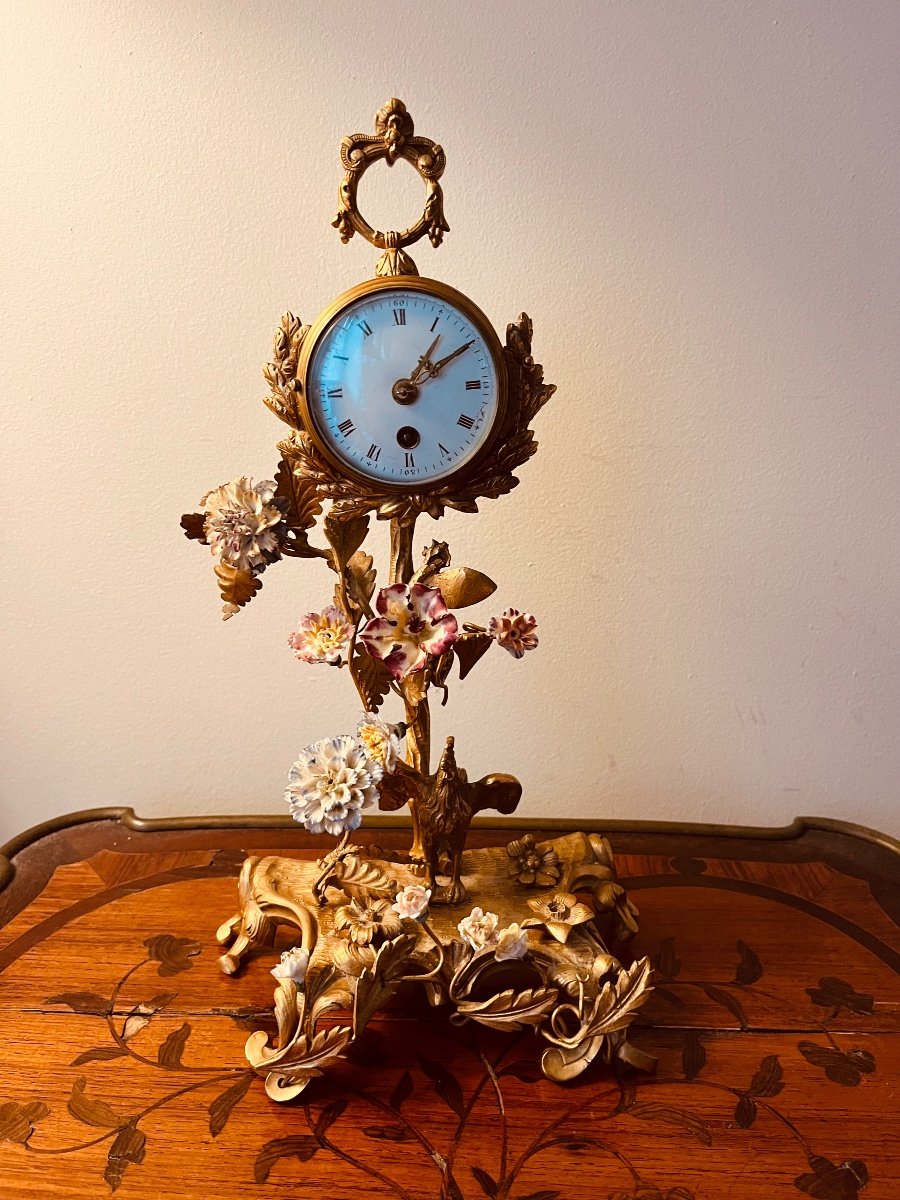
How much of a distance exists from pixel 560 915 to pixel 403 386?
45cm

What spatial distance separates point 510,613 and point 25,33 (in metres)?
0.83

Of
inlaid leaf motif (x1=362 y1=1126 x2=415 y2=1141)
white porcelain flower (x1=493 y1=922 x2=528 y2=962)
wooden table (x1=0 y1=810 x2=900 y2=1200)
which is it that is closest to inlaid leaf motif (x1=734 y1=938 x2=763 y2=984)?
wooden table (x1=0 y1=810 x2=900 y2=1200)

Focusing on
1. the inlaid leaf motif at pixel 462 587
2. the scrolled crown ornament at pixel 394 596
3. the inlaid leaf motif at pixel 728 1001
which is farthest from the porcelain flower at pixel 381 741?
the inlaid leaf motif at pixel 728 1001

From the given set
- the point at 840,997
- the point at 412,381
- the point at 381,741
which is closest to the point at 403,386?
the point at 412,381

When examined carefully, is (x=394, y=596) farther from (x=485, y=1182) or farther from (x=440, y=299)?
(x=485, y=1182)

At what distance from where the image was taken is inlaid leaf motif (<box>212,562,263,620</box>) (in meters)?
0.88

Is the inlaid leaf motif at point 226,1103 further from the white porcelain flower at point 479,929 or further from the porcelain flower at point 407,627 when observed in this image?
the porcelain flower at point 407,627

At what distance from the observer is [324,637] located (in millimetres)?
882

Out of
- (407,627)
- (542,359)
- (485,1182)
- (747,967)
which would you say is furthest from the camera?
(542,359)

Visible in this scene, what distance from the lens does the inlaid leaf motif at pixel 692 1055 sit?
2.83 feet

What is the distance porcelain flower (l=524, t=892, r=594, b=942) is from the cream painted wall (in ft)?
1.38

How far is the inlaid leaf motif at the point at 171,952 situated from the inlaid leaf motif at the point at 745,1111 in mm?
482

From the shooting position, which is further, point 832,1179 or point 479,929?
Answer: point 479,929

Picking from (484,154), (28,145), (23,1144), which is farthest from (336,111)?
(23,1144)
